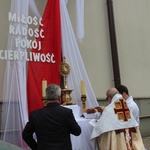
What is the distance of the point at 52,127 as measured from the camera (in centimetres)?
275

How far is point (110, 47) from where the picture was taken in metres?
7.06

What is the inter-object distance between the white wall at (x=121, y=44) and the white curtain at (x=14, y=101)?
1766 mm

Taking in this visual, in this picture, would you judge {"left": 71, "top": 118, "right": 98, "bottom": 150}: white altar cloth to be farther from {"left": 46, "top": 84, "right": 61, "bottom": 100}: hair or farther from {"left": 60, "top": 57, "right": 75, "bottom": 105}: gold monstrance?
{"left": 46, "top": 84, "right": 61, "bottom": 100}: hair

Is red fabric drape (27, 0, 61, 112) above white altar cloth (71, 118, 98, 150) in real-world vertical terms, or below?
above

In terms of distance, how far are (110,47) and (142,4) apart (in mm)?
2409

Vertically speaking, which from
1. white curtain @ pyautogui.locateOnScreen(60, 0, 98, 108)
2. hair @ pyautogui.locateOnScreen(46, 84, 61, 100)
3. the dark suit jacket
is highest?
white curtain @ pyautogui.locateOnScreen(60, 0, 98, 108)

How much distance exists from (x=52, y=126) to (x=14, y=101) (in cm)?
157

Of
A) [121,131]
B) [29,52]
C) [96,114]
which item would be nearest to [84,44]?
[29,52]

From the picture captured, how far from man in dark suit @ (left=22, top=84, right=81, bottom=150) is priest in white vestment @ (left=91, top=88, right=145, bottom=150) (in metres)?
0.92

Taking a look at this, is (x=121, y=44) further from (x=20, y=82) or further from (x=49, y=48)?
(x=20, y=82)

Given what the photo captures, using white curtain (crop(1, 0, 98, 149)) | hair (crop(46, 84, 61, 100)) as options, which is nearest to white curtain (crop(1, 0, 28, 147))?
white curtain (crop(1, 0, 98, 149))

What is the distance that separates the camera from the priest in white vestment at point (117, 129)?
12.0 feet

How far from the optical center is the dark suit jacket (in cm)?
273

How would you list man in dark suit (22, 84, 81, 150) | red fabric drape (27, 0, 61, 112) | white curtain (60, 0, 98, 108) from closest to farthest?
1. man in dark suit (22, 84, 81, 150)
2. red fabric drape (27, 0, 61, 112)
3. white curtain (60, 0, 98, 108)
